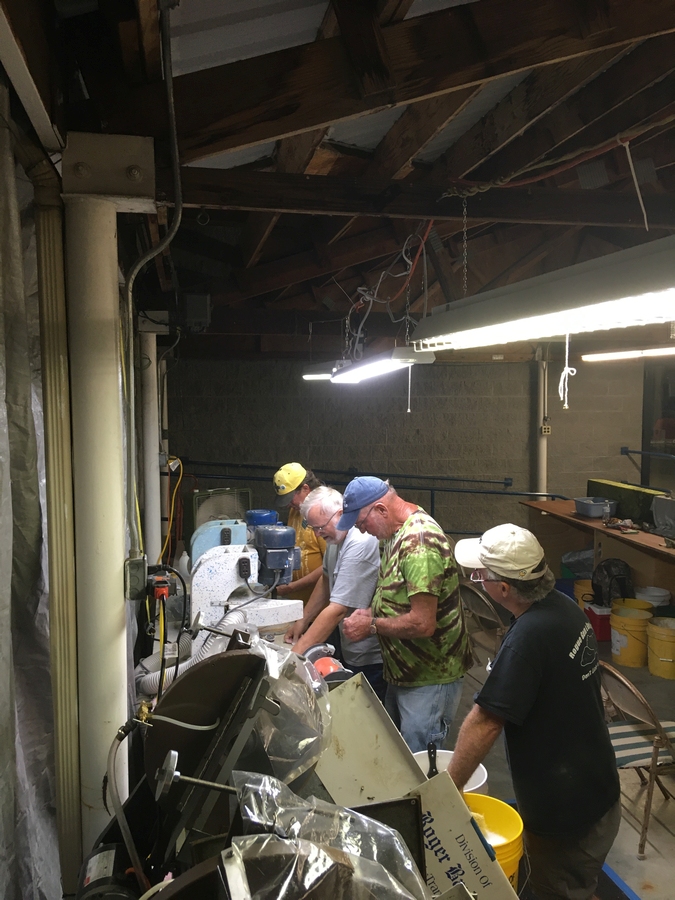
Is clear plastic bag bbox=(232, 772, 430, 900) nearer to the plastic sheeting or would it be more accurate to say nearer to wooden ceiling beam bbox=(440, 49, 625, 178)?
the plastic sheeting

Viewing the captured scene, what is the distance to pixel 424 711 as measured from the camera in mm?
2631

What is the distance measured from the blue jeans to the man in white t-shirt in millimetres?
336

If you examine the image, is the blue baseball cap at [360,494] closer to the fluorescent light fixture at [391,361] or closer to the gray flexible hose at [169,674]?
the fluorescent light fixture at [391,361]

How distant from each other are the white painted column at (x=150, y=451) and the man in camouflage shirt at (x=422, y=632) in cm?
216

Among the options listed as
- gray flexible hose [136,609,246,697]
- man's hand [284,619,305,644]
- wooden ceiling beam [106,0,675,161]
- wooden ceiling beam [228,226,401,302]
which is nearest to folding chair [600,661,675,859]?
man's hand [284,619,305,644]

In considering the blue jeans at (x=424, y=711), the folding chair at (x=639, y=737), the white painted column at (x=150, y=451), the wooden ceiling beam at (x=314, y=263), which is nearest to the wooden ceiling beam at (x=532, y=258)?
the wooden ceiling beam at (x=314, y=263)

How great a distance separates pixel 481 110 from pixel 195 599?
2438 millimetres

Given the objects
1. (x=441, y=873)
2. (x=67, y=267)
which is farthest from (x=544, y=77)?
(x=441, y=873)

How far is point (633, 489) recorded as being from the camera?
5.89m

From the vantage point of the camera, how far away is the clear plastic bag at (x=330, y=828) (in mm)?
917

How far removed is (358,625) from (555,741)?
3.30 feet

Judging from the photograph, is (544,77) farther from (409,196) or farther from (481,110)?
(409,196)

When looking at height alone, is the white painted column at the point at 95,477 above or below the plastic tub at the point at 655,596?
above

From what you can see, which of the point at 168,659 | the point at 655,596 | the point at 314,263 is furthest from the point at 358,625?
the point at 655,596
